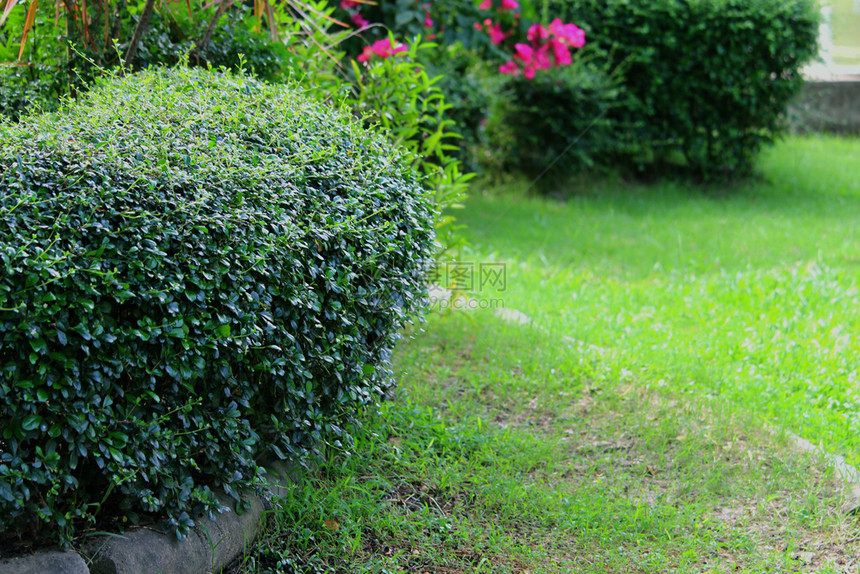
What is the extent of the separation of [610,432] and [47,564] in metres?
2.41

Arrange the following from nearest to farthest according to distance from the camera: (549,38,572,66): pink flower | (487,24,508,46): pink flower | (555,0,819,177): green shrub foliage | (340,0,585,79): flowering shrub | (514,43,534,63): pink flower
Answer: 1. (340,0,585,79): flowering shrub
2. (487,24,508,46): pink flower
3. (514,43,534,63): pink flower
4. (549,38,572,66): pink flower
5. (555,0,819,177): green shrub foliage

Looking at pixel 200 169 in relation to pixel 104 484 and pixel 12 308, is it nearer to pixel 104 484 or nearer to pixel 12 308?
pixel 12 308

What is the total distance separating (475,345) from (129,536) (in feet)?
8.08

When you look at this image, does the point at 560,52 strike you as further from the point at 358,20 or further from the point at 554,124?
the point at 358,20

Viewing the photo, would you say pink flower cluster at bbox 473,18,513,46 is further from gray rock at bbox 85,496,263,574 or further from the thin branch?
gray rock at bbox 85,496,263,574

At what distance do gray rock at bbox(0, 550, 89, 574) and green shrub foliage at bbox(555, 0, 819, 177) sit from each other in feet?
23.2

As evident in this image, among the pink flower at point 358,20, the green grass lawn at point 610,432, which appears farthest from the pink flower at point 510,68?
the green grass lawn at point 610,432

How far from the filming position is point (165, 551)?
83.6 inches

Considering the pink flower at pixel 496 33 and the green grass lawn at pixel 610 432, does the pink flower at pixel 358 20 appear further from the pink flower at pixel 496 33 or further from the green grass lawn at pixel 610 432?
the green grass lawn at pixel 610 432

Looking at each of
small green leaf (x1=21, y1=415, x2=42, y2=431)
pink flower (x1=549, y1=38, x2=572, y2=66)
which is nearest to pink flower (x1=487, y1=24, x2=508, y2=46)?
pink flower (x1=549, y1=38, x2=572, y2=66)

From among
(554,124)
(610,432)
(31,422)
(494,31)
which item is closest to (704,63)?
(554,124)

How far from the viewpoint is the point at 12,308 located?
1792mm

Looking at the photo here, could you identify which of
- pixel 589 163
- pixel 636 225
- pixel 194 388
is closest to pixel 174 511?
pixel 194 388

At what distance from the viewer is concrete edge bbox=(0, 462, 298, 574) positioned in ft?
6.31
